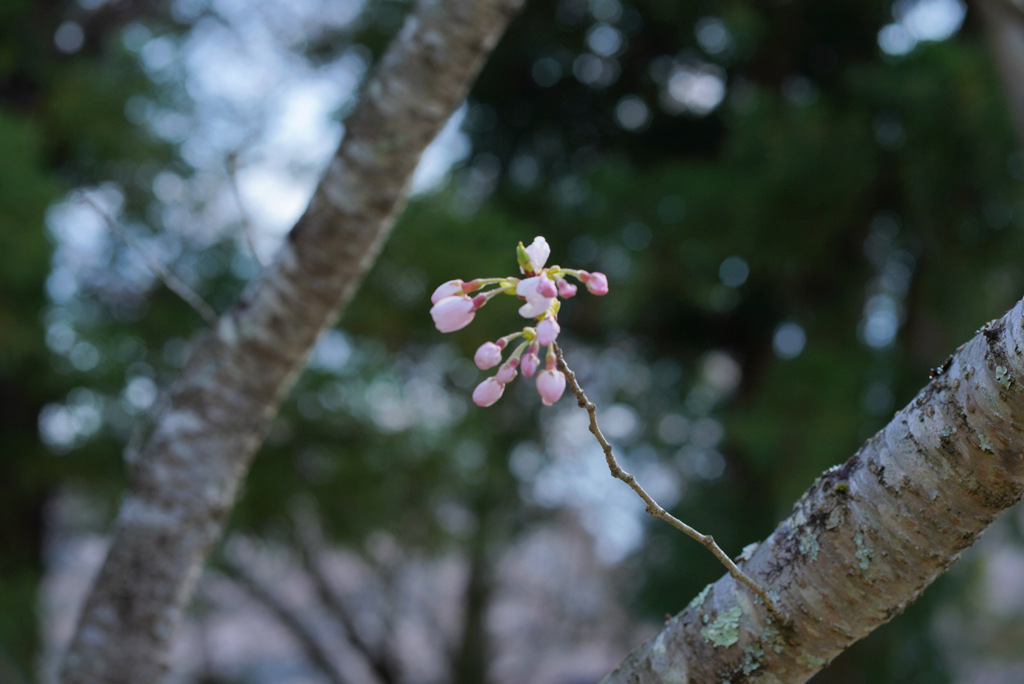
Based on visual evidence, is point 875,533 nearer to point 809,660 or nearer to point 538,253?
point 809,660

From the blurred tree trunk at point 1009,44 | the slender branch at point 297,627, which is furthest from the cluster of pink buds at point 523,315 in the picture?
the slender branch at point 297,627

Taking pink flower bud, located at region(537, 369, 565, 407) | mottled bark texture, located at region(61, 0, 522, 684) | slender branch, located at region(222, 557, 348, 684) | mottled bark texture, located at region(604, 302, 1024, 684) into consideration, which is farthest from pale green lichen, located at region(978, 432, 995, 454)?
slender branch, located at region(222, 557, 348, 684)

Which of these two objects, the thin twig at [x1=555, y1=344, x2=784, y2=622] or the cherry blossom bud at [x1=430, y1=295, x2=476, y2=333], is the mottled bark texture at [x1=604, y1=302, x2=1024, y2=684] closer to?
the thin twig at [x1=555, y1=344, x2=784, y2=622]

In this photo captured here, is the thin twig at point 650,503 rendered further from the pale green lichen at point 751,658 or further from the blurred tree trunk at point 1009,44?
the blurred tree trunk at point 1009,44

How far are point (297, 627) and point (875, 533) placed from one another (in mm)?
4386

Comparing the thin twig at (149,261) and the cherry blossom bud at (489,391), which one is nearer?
the cherry blossom bud at (489,391)

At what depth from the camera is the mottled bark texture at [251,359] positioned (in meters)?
0.89

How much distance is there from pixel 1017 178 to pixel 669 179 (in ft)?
2.79

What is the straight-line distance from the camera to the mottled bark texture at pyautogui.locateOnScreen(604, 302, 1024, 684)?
40 cm

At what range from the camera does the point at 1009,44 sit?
5.04 feet

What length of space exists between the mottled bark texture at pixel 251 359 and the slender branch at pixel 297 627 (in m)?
3.26

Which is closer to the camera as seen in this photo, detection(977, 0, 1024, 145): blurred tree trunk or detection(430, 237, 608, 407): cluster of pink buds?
detection(430, 237, 608, 407): cluster of pink buds

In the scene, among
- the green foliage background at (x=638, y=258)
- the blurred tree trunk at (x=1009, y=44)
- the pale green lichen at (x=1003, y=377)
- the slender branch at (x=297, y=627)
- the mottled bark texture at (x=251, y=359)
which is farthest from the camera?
the slender branch at (x=297, y=627)

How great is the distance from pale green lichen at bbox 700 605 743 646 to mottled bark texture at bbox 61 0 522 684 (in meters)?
0.60
